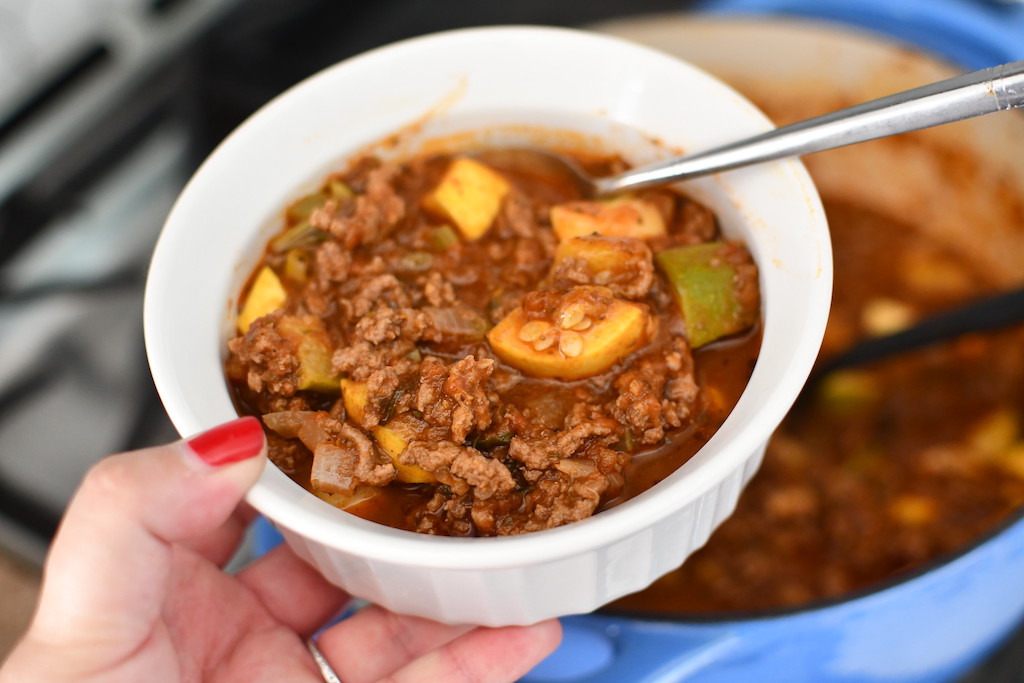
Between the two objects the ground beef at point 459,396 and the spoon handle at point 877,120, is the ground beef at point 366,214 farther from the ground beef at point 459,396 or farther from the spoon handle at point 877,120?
the spoon handle at point 877,120

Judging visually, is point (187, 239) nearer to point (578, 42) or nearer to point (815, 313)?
point (578, 42)

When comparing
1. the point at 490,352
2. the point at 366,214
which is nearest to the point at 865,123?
the point at 490,352

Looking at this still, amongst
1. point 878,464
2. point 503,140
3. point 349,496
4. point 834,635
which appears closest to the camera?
point 349,496

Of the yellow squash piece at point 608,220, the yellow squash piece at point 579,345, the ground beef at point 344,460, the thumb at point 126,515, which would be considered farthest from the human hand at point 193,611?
the yellow squash piece at point 608,220

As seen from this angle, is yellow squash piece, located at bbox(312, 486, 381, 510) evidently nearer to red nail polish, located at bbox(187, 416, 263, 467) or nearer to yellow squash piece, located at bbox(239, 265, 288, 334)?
red nail polish, located at bbox(187, 416, 263, 467)

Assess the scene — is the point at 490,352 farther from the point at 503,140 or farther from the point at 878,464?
the point at 878,464

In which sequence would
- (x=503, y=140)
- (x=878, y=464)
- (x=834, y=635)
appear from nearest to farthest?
(x=834, y=635) → (x=503, y=140) → (x=878, y=464)
